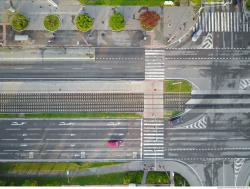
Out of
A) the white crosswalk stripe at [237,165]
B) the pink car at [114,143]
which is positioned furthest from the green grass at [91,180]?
the white crosswalk stripe at [237,165]

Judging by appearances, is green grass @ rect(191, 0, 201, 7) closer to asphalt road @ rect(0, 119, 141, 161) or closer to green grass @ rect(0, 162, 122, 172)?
asphalt road @ rect(0, 119, 141, 161)

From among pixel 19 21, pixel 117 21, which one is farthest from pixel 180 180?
pixel 19 21

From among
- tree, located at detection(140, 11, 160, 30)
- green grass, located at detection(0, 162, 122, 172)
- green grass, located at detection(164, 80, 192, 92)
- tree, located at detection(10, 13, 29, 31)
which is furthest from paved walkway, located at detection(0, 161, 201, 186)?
tree, located at detection(10, 13, 29, 31)

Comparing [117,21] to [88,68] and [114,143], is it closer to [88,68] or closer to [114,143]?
[88,68]

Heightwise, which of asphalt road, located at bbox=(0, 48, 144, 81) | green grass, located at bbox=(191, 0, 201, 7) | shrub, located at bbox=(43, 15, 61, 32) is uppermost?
green grass, located at bbox=(191, 0, 201, 7)

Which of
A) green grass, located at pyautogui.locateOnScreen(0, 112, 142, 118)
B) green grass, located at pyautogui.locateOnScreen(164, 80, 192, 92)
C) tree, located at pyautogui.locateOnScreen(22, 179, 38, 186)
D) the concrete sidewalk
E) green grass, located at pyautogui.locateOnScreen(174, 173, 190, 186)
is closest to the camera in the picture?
tree, located at pyautogui.locateOnScreen(22, 179, 38, 186)

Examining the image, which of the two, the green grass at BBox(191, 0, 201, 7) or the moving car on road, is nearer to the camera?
the green grass at BBox(191, 0, 201, 7)

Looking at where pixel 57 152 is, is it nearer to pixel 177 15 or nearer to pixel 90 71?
pixel 90 71
